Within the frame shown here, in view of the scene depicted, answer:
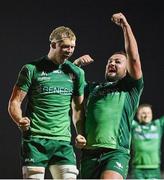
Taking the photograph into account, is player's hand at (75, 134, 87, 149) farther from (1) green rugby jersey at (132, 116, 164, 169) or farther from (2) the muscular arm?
(1) green rugby jersey at (132, 116, 164, 169)

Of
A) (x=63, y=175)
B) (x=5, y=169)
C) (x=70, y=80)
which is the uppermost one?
(x=70, y=80)

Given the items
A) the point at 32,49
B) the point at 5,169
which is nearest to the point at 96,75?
the point at 32,49

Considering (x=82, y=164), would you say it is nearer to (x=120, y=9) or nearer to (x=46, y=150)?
(x=46, y=150)

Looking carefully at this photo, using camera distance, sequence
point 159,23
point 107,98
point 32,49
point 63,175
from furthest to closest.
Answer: point 159,23 < point 32,49 < point 107,98 < point 63,175

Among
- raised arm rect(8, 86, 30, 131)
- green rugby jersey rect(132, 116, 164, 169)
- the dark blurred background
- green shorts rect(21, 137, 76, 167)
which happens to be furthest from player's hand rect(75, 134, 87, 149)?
the dark blurred background

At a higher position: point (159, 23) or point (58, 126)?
point (159, 23)

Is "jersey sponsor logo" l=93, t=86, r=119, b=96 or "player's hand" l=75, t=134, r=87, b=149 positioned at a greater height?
"jersey sponsor logo" l=93, t=86, r=119, b=96

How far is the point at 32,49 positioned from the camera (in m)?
6.55

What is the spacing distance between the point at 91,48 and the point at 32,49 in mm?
775

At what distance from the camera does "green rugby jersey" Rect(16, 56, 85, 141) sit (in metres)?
3.24

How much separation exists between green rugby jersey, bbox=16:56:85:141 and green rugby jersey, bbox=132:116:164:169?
3.06 meters

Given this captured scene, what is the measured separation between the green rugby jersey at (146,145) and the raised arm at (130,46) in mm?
2901

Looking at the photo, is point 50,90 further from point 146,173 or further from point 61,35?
point 146,173

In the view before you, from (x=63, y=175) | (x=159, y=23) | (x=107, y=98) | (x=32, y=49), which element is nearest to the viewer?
(x=63, y=175)
